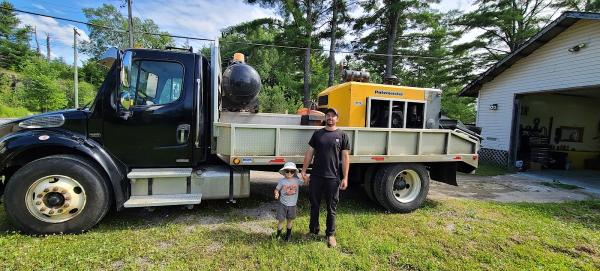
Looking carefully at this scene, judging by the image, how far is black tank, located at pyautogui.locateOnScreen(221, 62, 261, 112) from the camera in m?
4.75

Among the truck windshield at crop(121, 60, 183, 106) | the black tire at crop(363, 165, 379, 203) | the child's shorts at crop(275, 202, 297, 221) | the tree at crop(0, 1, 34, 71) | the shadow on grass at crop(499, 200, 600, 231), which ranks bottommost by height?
the shadow on grass at crop(499, 200, 600, 231)

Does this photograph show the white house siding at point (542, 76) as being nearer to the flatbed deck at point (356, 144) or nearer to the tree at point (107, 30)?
the flatbed deck at point (356, 144)

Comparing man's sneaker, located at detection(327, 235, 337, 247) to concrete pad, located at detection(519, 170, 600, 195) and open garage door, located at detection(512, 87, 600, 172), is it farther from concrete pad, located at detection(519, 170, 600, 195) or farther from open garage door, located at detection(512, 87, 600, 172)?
open garage door, located at detection(512, 87, 600, 172)

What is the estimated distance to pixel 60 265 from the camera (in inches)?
121

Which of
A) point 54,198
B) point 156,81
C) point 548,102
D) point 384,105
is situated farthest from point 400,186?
point 548,102

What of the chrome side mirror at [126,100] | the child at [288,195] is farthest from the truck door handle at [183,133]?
the child at [288,195]

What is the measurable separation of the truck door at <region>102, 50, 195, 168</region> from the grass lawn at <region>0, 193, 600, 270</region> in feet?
3.22

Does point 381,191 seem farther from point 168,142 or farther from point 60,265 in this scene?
point 60,265

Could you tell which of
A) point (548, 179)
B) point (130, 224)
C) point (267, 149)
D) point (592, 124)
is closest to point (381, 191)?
point (267, 149)

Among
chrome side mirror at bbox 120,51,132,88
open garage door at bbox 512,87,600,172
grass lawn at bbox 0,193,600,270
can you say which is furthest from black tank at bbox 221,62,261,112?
open garage door at bbox 512,87,600,172

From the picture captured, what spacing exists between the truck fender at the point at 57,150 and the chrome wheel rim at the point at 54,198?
0.35m

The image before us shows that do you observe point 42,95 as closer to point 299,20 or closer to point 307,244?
point 299,20

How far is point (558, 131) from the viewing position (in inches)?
520

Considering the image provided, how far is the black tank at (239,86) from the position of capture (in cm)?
475
